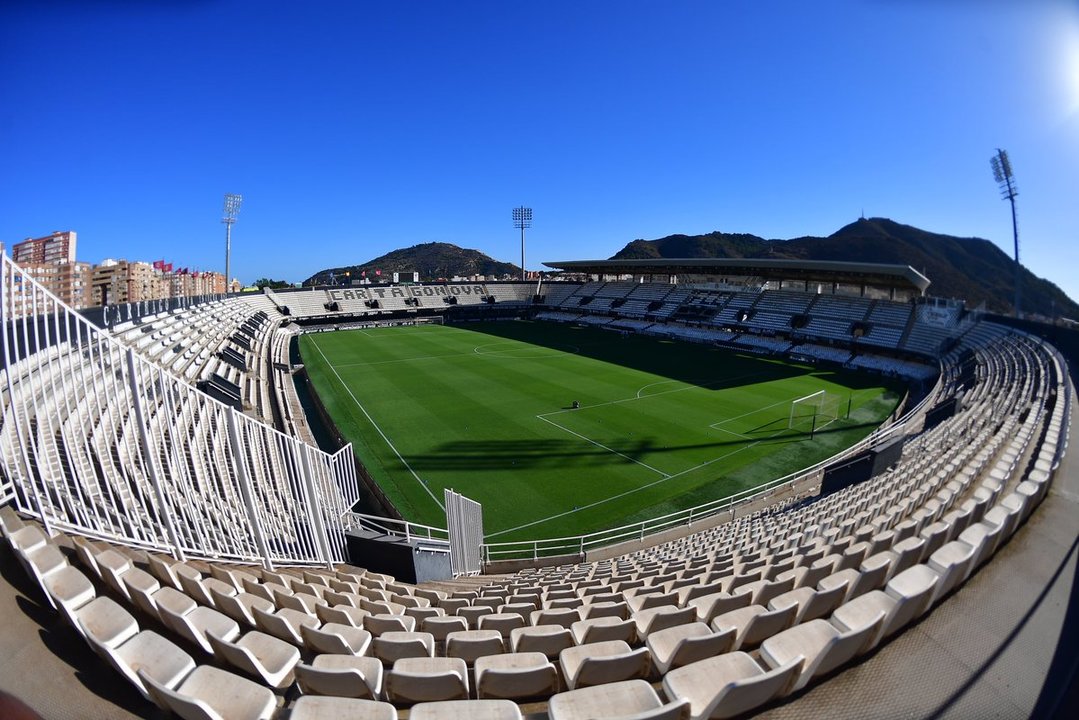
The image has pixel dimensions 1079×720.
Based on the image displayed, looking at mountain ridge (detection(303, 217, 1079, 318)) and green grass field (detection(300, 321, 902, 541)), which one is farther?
mountain ridge (detection(303, 217, 1079, 318))

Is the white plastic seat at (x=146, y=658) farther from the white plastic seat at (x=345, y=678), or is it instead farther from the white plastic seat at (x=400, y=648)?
the white plastic seat at (x=400, y=648)

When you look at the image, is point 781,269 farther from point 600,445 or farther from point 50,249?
point 50,249

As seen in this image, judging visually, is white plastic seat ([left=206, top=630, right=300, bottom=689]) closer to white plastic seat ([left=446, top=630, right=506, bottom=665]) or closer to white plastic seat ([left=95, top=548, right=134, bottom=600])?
white plastic seat ([left=446, top=630, right=506, bottom=665])

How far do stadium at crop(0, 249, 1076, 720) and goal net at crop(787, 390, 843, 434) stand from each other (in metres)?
0.26

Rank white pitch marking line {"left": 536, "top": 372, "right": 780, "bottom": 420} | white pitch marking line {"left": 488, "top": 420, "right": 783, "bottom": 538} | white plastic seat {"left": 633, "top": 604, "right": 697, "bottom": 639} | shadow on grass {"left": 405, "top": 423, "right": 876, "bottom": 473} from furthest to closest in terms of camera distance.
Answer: white pitch marking line {"left": 536, "top": 372, "right": 780, "bottom": 420}
shadow on grass {"left": 405, "top": 423, "right": 876, "bottom": 473}
white pitch marking line {"left": 488, "top": 420, "right": 783, "bottom": 538}
white plastic seat {"left": 633, "top": 604, "right": 697, "bottom": 639}

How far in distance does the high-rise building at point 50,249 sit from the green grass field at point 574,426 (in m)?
16.9

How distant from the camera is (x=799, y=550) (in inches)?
291

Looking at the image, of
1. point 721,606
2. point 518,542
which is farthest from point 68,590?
point 518,542

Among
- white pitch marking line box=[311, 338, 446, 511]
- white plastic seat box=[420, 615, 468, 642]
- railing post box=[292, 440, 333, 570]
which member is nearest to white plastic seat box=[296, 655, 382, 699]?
white plastic seat box=[420, 615, 468, 642]

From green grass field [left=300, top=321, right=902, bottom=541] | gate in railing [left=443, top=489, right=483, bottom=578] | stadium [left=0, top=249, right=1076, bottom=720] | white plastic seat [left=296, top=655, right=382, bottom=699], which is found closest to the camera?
white plastic seat [left=296, top=655, right=382, bottom=699]

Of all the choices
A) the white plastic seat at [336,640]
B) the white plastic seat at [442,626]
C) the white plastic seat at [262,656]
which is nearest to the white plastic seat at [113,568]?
the white plastic seat at [262,656]

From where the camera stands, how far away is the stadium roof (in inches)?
1378

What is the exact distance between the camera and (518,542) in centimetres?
1170

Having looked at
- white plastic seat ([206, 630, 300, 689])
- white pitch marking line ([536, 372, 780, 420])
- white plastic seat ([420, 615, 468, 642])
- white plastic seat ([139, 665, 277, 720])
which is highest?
white plastic seat ([139, 665, 277, 720])
